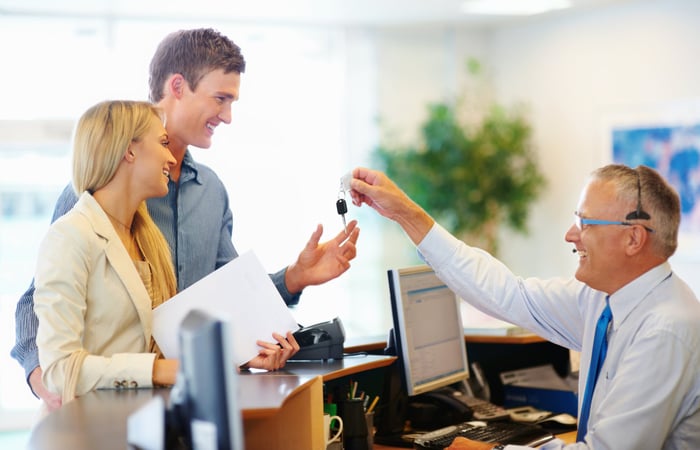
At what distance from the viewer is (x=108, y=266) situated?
2027 millimetres

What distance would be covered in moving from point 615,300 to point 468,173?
459cm

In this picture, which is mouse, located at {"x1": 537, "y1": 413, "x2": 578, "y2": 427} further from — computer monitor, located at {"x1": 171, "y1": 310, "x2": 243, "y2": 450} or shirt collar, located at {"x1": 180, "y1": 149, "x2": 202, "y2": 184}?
computer monitor, located at {"x1": 171, "y1": 310, "x2": 243, "y2": 450}

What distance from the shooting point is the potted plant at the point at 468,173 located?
6719 millimetres

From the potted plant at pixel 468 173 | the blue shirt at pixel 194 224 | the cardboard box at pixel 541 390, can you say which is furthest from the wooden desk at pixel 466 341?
the potted plant at pixel 468 173

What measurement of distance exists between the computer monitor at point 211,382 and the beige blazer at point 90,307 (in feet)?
2.31

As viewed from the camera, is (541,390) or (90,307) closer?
(90,307)

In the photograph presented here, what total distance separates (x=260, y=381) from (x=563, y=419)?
1.36 meters

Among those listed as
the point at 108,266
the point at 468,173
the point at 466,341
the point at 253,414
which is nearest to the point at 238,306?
the point at 108,266

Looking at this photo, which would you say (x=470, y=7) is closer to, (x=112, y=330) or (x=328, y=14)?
(x=328, y=14)

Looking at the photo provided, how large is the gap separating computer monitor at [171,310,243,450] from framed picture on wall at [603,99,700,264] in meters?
5.65

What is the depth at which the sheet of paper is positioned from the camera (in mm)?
2092

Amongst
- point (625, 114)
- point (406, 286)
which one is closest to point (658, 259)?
point (406, 286)

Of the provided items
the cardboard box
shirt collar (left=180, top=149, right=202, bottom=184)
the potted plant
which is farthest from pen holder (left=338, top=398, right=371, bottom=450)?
the potted plant

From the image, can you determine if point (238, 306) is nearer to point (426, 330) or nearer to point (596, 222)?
point (426, 330)
